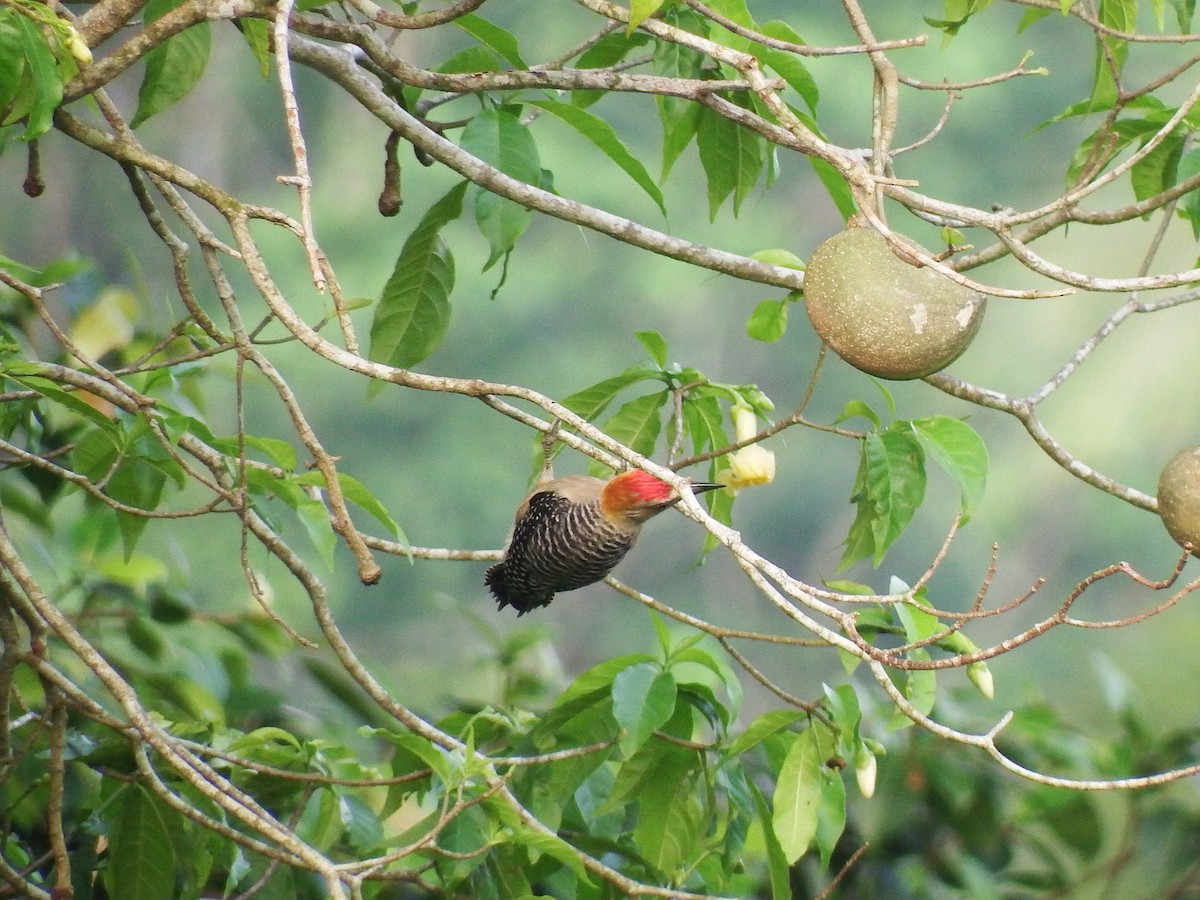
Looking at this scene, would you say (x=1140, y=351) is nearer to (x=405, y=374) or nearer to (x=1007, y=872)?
(x=1007, y=872)

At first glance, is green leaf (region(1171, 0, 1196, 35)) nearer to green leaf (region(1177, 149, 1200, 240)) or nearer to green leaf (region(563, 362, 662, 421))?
green leaf (region(1177, 149, 1200, 240))

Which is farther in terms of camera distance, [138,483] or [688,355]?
[688,355]

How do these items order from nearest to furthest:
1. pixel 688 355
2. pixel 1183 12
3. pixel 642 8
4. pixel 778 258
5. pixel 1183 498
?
pixel 642 8
pixel 1183 498
pixel 1183 12
pixel 778 258
pixel 688 355

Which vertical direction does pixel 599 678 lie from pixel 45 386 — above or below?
below

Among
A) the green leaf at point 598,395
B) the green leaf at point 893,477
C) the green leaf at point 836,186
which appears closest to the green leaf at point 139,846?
the green leaf at point 598,395

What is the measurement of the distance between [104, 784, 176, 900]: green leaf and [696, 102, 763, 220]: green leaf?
→ 0.63m

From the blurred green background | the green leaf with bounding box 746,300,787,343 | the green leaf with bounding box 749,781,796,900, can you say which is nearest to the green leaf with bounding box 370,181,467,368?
the green leaf with bounding box 746,300,787,343

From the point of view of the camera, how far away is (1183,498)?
32.0 inches

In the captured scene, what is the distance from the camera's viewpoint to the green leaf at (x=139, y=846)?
0.94 m

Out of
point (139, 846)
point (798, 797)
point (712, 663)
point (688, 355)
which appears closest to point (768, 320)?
point (712, 663)

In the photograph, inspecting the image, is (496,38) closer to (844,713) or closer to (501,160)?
(501,160)

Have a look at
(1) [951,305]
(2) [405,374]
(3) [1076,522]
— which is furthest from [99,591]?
(3) [1076,522]

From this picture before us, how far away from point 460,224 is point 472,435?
0.62 meters

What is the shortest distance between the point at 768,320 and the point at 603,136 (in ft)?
0.72
